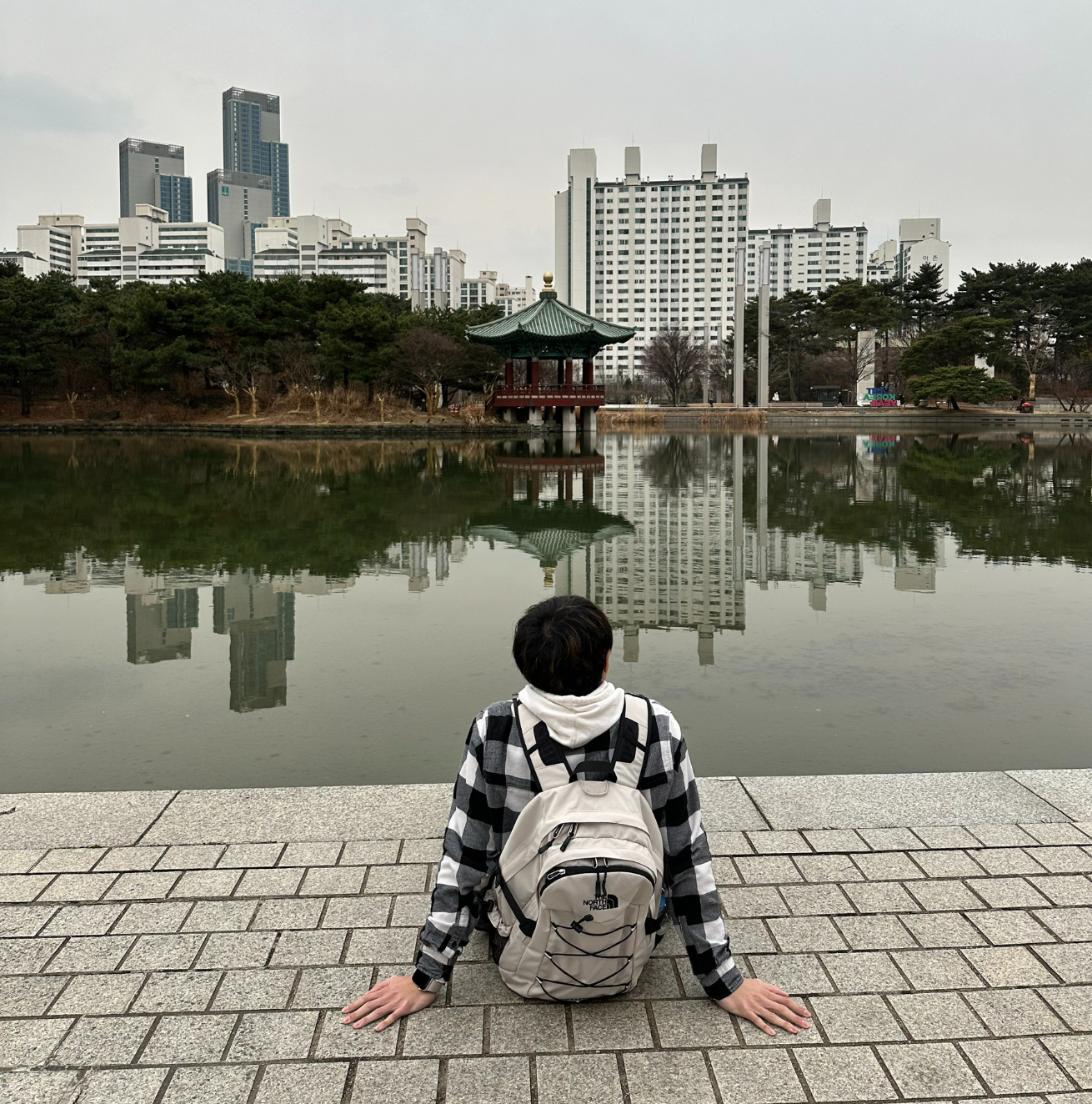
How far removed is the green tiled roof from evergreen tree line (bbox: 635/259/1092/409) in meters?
15.3

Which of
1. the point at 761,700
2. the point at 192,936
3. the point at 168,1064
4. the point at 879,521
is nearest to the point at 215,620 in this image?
the point at 761,700

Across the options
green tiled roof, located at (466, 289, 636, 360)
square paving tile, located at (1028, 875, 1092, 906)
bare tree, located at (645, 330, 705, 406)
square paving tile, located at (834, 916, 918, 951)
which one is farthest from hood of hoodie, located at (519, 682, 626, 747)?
bare tree, located at (645, 330, 705, 406)

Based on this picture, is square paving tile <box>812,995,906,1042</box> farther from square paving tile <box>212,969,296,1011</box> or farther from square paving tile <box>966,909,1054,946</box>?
square paving tile <box>212,969,296,1011</box>

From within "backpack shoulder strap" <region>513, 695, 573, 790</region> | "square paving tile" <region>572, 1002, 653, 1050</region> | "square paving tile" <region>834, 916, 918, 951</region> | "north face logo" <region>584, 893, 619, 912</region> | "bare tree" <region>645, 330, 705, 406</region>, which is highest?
"bare tree" <region>645, 330, 705, 406</region>

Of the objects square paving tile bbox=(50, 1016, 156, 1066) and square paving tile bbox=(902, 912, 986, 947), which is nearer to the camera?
square paving tile bbox=(50, 1016, 156, 1066)

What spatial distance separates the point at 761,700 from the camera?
4.77m

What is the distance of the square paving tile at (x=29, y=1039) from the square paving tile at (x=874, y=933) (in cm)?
177

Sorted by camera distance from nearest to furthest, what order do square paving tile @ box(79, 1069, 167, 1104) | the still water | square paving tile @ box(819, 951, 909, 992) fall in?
square paving tile @ box(79, 1069, 167, 1104), square paving tile @ box(819, 951, 909, 992), the still water

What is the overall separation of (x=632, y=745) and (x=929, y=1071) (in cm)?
84

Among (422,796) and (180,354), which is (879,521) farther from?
(180,354)

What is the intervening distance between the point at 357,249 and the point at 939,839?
103712 mm

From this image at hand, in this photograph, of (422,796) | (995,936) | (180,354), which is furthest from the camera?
(180,354)

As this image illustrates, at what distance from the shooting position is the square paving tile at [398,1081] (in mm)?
1841

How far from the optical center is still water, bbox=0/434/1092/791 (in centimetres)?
418
